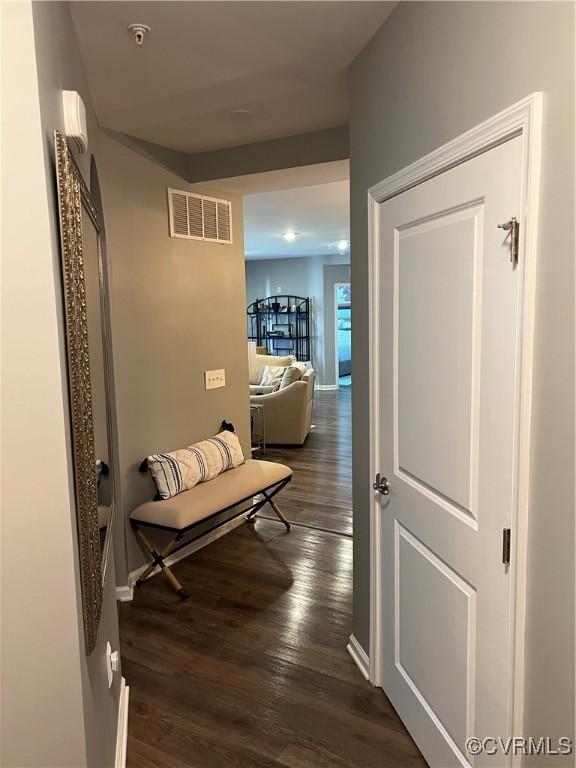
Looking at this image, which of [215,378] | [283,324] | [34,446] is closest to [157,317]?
[215,378]

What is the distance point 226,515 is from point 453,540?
8.88 ft

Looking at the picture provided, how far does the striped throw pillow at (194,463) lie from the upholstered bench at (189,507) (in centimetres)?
5

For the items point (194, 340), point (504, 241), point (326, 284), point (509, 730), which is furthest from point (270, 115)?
point (326, 284)

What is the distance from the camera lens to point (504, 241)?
4.57ft

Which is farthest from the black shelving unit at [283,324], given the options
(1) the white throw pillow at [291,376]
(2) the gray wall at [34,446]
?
(2) the gray wall at [34,446]

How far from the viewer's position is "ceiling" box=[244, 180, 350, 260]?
5238 millimetres

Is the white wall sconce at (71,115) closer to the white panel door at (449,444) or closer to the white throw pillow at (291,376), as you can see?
the white panel door at (449,444)

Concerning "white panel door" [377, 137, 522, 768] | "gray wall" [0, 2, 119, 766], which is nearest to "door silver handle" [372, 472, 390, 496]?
"white panel door" [377, 137, 522, 768]

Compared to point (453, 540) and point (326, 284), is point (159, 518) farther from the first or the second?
point (326, 284)

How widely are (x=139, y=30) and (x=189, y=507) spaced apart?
2.30 meters

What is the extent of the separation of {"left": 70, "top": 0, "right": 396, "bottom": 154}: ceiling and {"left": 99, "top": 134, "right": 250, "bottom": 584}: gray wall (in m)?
0.37

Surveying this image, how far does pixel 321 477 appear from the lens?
548 centimetres

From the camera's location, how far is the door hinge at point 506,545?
1.43 metres

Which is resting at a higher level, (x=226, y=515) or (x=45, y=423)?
(x=45, y=423)
